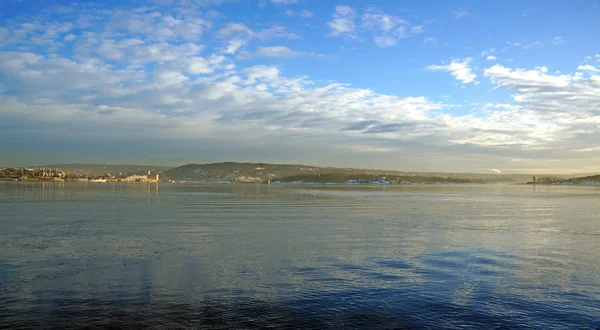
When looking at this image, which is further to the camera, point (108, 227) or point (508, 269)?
point (108, 227)

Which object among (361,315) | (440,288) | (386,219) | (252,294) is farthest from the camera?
(386,219)

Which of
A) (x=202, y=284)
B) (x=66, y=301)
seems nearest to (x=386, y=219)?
(x=202, y=284)

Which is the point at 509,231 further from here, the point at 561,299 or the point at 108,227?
the point at 108,227

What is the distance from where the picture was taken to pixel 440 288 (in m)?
12.0

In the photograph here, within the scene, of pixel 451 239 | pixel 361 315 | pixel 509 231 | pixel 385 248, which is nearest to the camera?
pixel 361 315

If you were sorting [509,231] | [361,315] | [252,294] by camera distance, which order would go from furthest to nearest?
[509,231], [252,294], [361,315]

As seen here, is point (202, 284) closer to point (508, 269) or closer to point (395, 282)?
point (395, 282)

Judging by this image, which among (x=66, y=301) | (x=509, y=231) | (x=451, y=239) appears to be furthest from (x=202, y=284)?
(x=509, y=231)

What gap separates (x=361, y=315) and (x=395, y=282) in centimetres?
306

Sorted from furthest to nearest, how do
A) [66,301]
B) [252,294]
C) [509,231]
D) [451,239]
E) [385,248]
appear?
1. [509,231]
2. [451,239]
3. [385,248]
4. [252,294]
5. [66,301]

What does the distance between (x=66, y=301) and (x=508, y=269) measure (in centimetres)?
1276

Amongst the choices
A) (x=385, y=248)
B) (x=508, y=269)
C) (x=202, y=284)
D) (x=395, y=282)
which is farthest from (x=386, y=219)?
(x=202, y=284)

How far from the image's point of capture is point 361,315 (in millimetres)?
9742

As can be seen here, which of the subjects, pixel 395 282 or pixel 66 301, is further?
pixel 395 282
